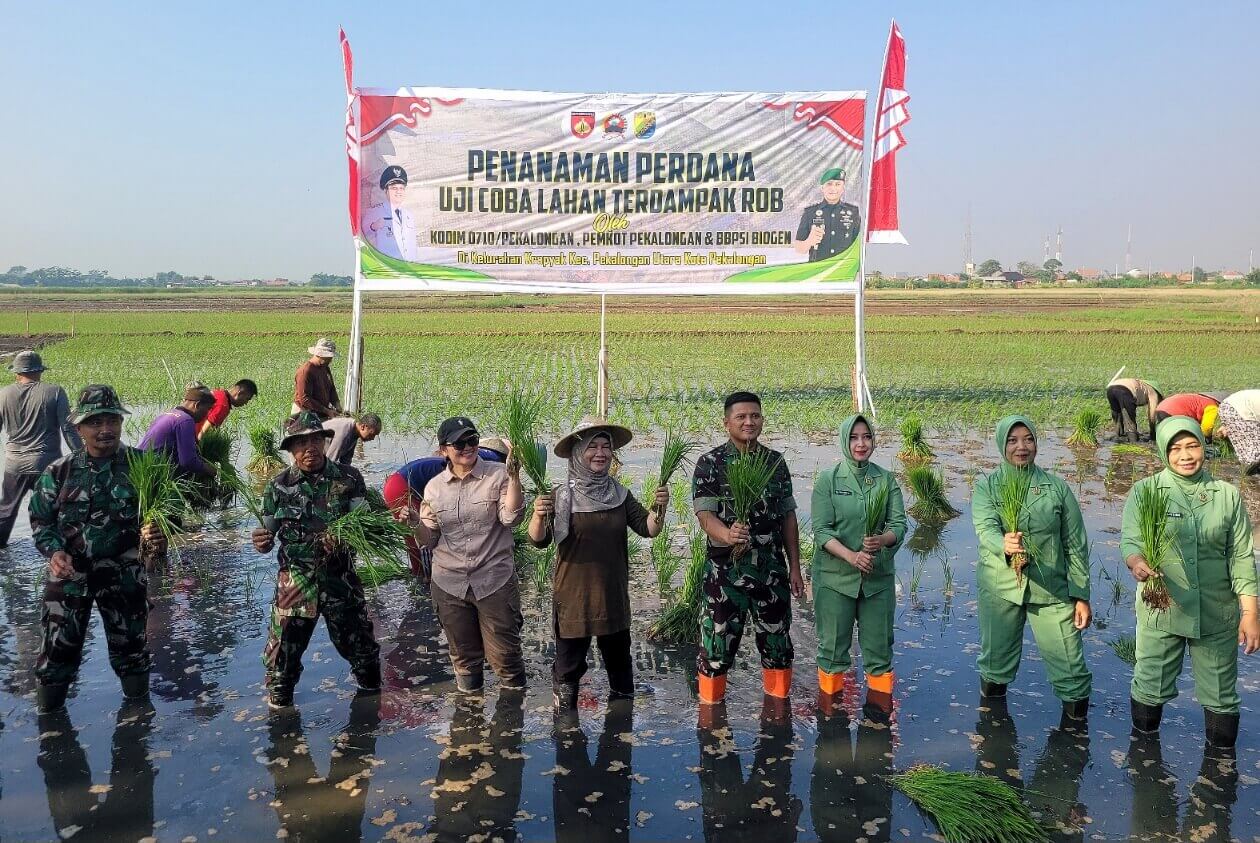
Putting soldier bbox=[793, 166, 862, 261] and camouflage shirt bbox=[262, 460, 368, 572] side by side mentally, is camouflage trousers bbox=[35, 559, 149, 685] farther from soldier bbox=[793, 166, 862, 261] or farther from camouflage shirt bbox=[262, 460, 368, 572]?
soldier bbox=[793, 166, 862, 261]

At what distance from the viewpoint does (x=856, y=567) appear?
4.34m

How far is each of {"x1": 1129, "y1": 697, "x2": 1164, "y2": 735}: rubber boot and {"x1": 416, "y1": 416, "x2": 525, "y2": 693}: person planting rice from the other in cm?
273

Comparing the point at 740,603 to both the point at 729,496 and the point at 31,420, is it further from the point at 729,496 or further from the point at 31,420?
the point at 31,420

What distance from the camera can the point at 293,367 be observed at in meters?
21.0

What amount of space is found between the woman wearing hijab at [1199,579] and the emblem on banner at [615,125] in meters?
9.20

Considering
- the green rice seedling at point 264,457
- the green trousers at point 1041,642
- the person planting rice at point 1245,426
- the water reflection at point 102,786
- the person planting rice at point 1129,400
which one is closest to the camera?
the water reflection at point 102,786

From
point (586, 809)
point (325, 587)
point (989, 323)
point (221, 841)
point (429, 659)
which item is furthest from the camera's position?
point (989, 323)

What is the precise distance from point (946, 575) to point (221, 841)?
15.7ft

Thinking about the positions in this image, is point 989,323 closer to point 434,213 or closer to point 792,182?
point 792,182

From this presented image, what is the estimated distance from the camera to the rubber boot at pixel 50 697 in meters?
Result: 4.45

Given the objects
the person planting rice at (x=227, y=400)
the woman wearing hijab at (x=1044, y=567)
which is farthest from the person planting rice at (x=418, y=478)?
the woman wearing hijab at (x=1044, y=567)

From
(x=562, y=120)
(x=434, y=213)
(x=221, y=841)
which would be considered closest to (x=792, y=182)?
(x=562, y=120)

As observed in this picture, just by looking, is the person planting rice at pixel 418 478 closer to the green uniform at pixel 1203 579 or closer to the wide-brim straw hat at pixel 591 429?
the wide-brim straw hat at pixel 591 429

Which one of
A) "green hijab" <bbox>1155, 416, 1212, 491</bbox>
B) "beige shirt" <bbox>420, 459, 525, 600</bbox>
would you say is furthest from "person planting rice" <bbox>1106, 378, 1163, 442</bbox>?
"beige shirt" <bbox>420, 459, 525, 600</bbox>
